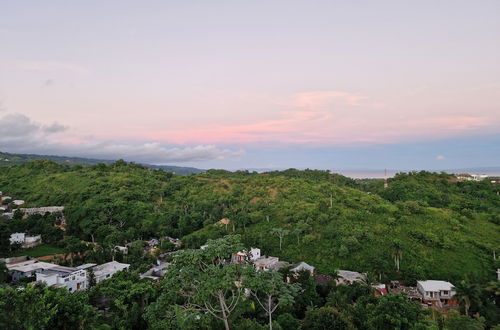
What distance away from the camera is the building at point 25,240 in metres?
33.8

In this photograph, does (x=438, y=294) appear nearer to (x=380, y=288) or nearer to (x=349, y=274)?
(x=380, y=288)

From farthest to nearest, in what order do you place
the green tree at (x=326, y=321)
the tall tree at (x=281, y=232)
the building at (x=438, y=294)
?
the tall tree at (x=281, y=232)
the building at (x=438, y=294)
the green tree at (x=326, y=321)

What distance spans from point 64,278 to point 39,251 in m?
14.5

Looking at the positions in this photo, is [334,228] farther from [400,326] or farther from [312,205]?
[400,326]

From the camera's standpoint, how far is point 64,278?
22.3 meters

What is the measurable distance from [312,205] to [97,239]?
2828cm

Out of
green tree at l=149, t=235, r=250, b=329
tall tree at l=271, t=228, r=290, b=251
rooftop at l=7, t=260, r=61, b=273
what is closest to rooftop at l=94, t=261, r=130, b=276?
rooftop at l=7, t=260, r=61, b=273

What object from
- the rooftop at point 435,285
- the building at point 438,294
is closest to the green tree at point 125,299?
the building at point 438,294

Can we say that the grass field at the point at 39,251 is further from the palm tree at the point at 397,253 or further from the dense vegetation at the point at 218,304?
the palm tree at the point at 397,253

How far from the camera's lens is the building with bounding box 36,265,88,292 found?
867 inches

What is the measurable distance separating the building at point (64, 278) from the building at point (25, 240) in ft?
44.4

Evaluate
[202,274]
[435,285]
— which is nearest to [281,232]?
[435,285]

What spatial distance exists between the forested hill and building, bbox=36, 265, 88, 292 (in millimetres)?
8924

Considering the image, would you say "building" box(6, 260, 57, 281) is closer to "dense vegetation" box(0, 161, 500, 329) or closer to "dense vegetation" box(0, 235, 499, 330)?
"dense vegetation" box(0, 161, 500, 329)
